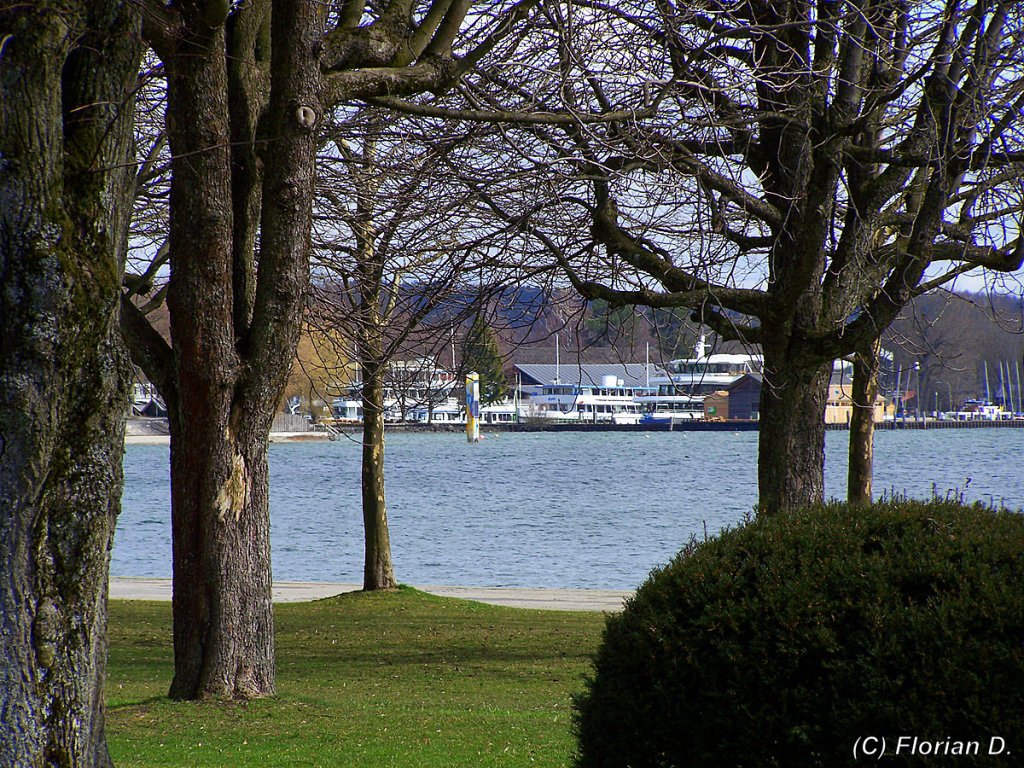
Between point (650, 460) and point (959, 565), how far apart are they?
71866 millimetres

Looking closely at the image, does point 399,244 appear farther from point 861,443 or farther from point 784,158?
point 861,443

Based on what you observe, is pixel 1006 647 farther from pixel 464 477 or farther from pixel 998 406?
pixel 998 406

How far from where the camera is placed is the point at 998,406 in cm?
10231

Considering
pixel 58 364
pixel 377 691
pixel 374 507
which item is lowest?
pixel 377 691

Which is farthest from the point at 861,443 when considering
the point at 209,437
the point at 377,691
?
the point at 209,437

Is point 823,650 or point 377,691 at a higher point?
point 823,650

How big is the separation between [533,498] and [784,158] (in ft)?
127

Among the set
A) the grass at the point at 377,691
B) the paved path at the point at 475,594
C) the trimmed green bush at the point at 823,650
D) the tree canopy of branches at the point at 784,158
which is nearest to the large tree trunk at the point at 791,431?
the tree canopy of branches at the point at 784,158

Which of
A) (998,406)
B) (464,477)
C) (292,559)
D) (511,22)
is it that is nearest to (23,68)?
(511,22)

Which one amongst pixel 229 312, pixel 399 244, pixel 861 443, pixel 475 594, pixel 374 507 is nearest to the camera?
pixel 229 312

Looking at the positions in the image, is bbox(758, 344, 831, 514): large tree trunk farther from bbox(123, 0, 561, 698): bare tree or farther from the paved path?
the paved path

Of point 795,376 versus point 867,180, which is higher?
point 867,180

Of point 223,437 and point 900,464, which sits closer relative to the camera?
point 223,437

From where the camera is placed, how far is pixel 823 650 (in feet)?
12.2
